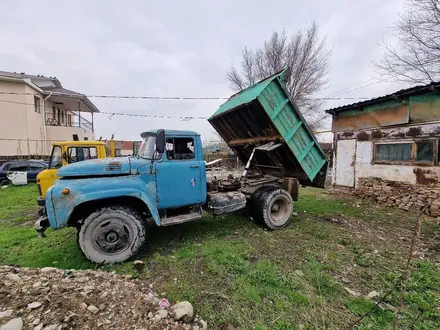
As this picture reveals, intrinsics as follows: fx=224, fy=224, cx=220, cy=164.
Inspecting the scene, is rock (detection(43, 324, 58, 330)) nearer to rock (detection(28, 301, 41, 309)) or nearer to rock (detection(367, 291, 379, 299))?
rock (detection(28, 301, 41, 309))

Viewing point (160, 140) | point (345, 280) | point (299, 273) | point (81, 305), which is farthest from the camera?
point (160, 140)

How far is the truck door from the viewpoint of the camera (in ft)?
13.2

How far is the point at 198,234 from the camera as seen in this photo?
478 centimetres

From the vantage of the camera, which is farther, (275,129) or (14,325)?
(275,129)

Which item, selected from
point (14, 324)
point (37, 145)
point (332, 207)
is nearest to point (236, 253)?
point (14, 324)

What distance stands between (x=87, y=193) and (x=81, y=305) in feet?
5.29

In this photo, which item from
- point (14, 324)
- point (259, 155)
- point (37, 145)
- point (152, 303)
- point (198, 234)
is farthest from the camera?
point (37, 145)

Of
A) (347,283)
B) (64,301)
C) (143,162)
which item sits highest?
(143,162)

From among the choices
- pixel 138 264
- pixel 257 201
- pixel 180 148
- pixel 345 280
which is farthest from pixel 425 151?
pixel 138 264

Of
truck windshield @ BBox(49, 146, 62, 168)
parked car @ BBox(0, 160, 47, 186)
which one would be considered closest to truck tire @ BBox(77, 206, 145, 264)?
truck windshield @ BBox(49, 146, 62, 168)

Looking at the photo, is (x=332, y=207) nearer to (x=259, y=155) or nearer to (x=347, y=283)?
(x=259, y=155)

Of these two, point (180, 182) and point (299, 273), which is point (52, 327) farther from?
point (299, 273)

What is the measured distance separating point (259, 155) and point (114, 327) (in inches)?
Result: 192

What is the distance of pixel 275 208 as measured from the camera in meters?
5.41
